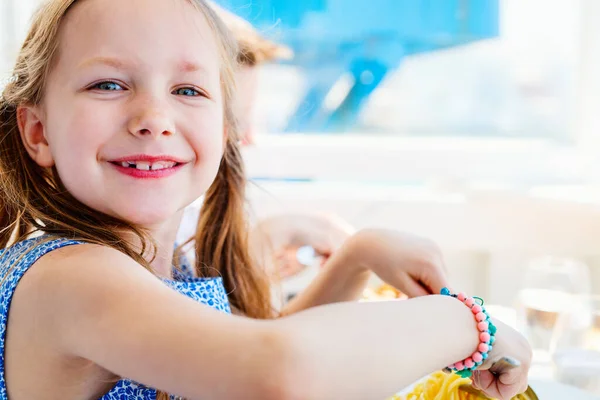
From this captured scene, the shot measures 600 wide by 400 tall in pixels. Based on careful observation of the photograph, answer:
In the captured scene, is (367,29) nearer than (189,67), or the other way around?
(189,67)

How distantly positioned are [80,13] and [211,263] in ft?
1.43

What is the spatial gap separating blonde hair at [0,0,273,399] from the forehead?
0.03 metres

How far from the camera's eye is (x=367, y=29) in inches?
86.5

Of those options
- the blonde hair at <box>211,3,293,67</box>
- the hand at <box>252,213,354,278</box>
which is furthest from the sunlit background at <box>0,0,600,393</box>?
the hand at <box>252,213,354,278</box>

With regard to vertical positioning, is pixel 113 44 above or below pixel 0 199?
above

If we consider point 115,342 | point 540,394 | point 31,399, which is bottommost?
point 540,394

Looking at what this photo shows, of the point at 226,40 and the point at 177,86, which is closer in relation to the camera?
the point at 177,86

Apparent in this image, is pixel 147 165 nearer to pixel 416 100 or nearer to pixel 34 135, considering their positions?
pixel 34 135

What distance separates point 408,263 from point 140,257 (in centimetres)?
33

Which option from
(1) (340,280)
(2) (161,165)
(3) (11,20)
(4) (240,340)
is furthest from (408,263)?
(3) (11,20)

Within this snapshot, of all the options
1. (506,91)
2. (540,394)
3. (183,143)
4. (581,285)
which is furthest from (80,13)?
(506,91)

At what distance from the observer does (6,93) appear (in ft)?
3.05

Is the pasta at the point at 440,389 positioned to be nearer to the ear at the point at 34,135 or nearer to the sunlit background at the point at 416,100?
the ear at the point at 34,135

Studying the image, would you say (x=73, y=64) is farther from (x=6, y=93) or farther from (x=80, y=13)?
(x=6, y=93)
